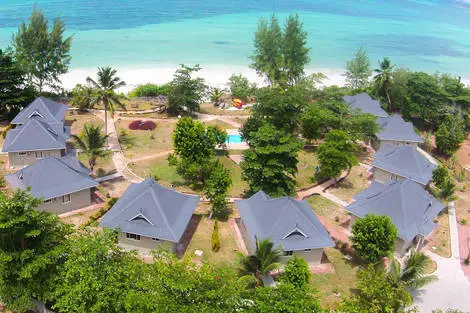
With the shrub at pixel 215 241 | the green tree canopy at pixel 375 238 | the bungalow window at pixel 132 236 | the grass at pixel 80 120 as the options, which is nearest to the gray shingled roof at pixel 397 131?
the green tree canopy at pixel 375 238

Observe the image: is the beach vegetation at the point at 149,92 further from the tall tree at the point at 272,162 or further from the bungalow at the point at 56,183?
the tall tree at the point at 272,162

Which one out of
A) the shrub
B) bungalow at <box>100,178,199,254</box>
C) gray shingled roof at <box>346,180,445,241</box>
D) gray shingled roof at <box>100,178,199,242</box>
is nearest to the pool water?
gray shingled roof at <box>346,180,445,241</box>

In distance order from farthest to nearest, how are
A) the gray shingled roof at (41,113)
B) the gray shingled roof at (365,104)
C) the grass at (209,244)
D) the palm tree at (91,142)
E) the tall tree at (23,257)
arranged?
the gray shingled roof at (365,104) → the gray shingled roof at (41,113) → the palm tree at (91,142) → the grass at (209,244) → the tall tree at (23,257)

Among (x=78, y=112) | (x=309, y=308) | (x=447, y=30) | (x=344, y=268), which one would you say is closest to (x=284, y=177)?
(x=344, y=268)

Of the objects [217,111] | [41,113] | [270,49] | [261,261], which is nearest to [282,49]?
[270,49]

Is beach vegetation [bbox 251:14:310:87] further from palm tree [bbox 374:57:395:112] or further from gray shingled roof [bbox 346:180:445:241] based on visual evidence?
gray shingled roof [bbox 346:180:445:241]

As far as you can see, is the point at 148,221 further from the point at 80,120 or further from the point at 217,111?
the point at 217,111

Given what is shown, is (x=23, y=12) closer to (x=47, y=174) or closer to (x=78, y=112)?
(x=78, y=112)
